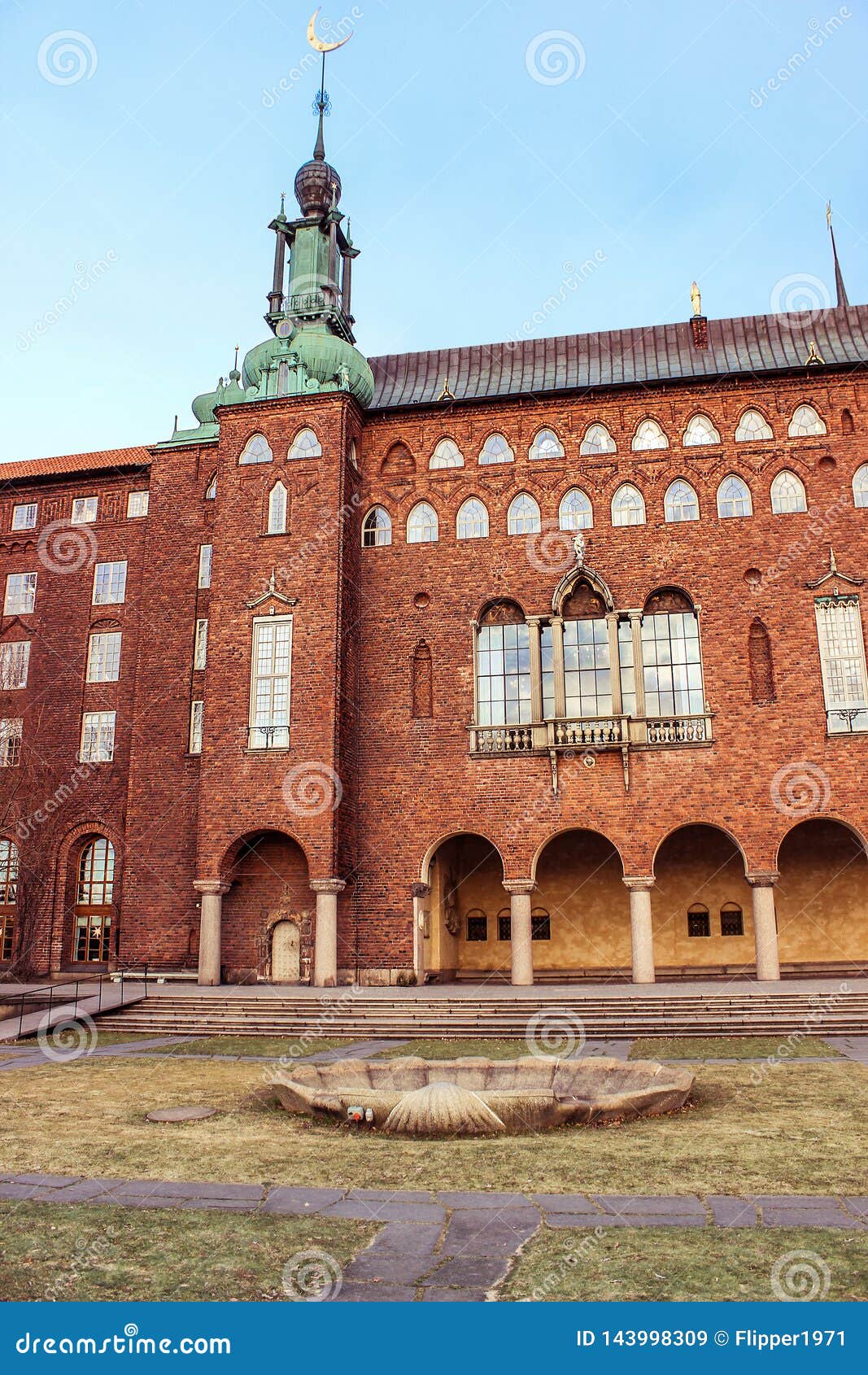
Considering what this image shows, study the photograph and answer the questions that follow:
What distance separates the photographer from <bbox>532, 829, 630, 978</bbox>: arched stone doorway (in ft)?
96.4

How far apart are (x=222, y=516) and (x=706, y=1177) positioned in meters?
23.3

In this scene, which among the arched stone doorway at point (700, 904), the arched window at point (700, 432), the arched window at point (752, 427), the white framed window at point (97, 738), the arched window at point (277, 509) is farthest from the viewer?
the white framed window at point (97, 738)

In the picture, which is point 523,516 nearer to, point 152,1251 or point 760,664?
point 760,664

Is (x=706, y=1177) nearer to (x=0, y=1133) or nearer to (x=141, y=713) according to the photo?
(x=0, y=1133)

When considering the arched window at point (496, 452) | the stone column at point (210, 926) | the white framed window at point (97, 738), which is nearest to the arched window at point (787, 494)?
the arched window at point (496, 452)

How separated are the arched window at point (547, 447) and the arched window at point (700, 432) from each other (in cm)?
323

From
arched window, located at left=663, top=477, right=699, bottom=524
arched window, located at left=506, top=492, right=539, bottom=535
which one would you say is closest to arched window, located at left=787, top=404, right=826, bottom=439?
arched window, located at left=663, top=477, right=699, bottom=524

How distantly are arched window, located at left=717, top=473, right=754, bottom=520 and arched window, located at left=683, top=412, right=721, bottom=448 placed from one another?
1.17 metres

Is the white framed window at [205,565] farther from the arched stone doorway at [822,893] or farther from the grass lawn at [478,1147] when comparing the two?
the grass lawn at [478,1147]

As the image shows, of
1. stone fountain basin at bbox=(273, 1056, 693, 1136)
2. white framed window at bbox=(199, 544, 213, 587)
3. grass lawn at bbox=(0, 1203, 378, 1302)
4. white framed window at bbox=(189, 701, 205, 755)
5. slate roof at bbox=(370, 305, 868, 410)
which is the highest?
slate roof at bbox=(370, 305, 868, 410)

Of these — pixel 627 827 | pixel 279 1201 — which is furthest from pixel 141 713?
pixel 279 1201

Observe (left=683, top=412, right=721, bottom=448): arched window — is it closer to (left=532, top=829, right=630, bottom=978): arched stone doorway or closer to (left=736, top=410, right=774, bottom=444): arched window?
(left=736, top=410, right=774, bottom=444): arched window

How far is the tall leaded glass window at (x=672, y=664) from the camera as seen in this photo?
88.1ft

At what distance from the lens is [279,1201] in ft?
24.8
